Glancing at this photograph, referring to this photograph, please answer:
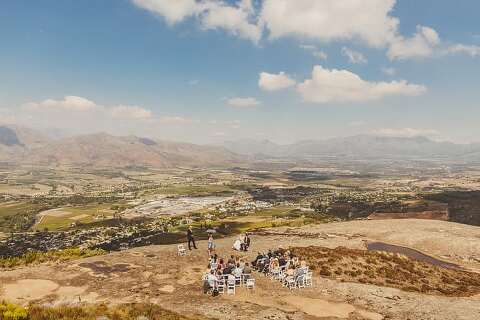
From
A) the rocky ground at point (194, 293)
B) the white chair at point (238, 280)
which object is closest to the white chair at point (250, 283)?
the rocky ground at point (194, 293)

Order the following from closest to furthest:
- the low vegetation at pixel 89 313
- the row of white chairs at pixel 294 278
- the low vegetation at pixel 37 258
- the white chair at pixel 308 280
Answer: the low vegetation at pixel 89 313
the row of white chairs at pixel 294 278
the white chair at pixel 308 280
the low vegetation at pixel 37 258

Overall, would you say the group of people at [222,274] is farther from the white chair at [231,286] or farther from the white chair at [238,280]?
the white chair at [231,286]

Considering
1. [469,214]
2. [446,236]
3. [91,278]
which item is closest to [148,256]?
[91,278]

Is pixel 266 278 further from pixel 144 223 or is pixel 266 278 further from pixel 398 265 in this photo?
pixel 144 223

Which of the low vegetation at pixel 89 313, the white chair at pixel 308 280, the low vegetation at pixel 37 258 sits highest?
the low vegetation at pixel 89 313

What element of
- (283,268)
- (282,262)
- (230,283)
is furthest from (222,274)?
(282,262)

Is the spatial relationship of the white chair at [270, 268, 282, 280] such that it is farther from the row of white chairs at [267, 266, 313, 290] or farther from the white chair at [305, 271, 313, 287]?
the white chair at [305, 271, 313, 287]

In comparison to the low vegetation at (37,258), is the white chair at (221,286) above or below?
above
